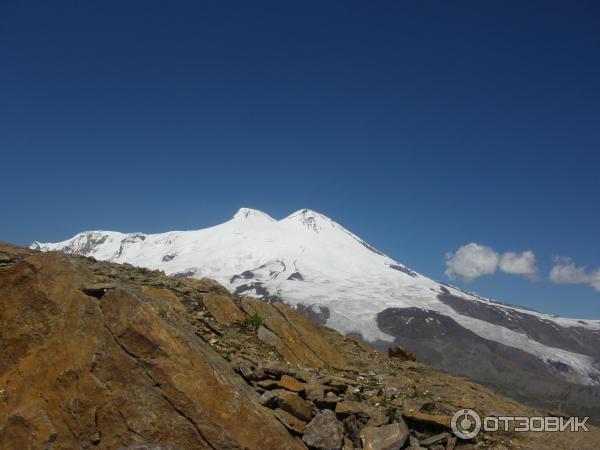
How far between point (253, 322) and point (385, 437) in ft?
26.8

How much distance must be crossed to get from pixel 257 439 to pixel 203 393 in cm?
170

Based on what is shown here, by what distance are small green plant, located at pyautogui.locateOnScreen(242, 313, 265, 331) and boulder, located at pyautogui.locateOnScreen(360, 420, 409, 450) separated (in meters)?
7.44

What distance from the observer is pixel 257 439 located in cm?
1034

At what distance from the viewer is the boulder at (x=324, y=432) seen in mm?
10883

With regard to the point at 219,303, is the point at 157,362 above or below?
below

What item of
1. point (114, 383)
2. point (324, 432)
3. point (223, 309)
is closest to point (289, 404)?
point (324, 432)

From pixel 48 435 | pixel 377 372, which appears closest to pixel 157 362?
pixel 48 435

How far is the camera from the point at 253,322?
60.4 feet


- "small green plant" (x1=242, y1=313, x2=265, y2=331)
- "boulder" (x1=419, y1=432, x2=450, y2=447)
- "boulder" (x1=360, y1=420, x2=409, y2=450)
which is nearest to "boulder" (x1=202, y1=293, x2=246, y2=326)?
"small green plant" (x1=242, y1=313, x2=265, y2=331)

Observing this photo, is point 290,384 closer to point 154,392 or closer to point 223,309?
point 154,392

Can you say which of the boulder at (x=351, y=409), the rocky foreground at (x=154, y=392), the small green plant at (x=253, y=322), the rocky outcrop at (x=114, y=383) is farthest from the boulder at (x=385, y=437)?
the small green plant at (x=253, y=322)

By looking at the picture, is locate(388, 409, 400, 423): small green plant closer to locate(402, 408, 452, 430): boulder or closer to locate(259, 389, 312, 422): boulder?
locate(402, 408, 452, 430): boulder

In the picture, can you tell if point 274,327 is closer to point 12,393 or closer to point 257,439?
point 257,439

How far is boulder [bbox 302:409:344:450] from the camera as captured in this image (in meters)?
10.9
